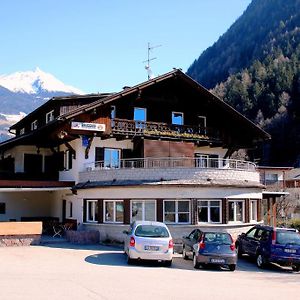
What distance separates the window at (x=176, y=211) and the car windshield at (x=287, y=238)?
285 inches

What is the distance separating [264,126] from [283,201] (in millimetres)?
39794

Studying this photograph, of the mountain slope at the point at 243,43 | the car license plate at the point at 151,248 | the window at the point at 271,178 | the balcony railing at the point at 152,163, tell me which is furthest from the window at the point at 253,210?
the mountain slope at the point at 243,43

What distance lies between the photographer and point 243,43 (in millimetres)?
148625

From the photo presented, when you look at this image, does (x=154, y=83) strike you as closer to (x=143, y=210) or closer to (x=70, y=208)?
(x=143, y=210)

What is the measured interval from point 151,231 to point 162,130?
12.2m

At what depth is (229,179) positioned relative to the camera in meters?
26.9

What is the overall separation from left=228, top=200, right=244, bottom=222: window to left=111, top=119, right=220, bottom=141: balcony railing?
17.4 ft

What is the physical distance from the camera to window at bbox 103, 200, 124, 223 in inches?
1046

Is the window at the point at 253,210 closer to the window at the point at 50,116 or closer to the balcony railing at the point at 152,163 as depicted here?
the balcony railing at the point at 152,163

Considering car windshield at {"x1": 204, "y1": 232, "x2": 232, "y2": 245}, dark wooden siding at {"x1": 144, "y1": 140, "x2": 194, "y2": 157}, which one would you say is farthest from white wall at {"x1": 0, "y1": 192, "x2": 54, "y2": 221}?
car windshield at {"x1": 204, "y1": 232, "x2": 232, "y2": 245}

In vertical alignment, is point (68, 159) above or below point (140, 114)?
below

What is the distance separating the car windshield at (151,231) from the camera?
1855cm

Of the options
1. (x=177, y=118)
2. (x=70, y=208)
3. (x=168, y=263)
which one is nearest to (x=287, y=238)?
(x=168, y=263)

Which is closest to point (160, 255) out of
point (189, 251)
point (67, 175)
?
point (189, 251)
